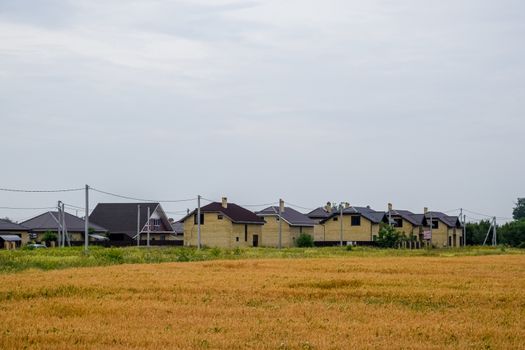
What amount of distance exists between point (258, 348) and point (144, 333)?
2.72 metres

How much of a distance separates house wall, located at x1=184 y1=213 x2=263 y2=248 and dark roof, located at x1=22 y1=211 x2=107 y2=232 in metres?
10.8

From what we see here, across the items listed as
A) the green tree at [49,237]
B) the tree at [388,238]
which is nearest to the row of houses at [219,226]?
the green tree at [49,237]

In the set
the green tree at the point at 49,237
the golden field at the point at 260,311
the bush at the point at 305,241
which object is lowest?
the golden field at the point at 260,311

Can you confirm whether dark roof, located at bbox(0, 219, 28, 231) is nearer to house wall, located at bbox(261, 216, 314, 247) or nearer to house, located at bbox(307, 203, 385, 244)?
house wall, located at bbox(261, 216, 314, 247)

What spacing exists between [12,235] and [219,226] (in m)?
21.5

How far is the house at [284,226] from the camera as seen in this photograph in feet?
336

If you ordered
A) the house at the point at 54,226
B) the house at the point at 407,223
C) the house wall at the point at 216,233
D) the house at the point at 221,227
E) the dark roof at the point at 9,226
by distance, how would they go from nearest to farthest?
the dark roof at the point at 9,226, the house wall at the point at 216,233, the house at the point at 221,227, the house at the point at 54,226, the house at the point at 407,223

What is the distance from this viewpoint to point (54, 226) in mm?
92688

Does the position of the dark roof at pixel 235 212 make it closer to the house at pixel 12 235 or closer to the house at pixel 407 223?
the house at pixel 12 235

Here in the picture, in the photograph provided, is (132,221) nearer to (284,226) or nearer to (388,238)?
(284,226)

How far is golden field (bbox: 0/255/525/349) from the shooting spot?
15.8 metres

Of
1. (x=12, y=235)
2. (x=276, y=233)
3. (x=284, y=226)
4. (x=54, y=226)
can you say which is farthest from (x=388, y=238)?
(x=12, y=235)

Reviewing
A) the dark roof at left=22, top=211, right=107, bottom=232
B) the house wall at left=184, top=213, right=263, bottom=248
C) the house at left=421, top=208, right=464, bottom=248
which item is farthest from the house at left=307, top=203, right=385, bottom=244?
the dark roof at left=22, top=211, right=107, bottom=232

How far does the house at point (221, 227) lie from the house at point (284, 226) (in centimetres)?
654
